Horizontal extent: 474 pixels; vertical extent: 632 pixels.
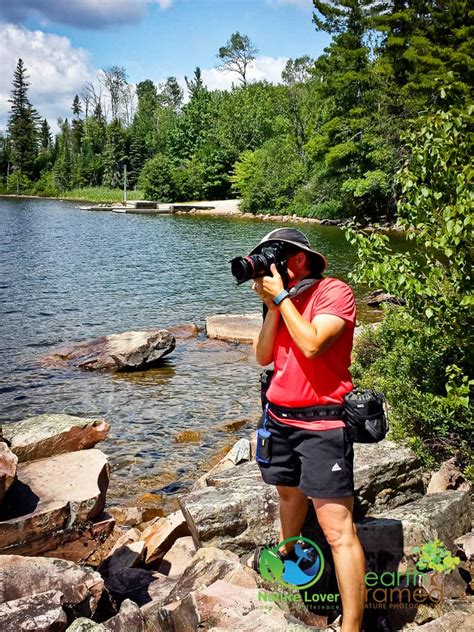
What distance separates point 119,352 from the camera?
12.3 meters

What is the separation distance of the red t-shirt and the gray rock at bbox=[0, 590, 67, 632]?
5.22 feet

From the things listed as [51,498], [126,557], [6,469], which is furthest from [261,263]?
[51,498]

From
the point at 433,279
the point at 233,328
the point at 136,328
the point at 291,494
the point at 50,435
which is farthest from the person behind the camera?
the point at 136,328

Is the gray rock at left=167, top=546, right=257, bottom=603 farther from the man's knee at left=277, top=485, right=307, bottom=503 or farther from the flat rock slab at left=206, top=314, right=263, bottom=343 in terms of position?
the flat rock slab at left=206, top=314, right=263, bottom=343

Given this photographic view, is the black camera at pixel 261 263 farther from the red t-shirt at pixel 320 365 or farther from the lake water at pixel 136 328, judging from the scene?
the lake water at pixel 136 328

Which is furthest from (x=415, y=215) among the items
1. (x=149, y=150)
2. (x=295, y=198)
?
(x=149, y=150)

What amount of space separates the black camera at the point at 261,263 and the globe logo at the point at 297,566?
5.43ft

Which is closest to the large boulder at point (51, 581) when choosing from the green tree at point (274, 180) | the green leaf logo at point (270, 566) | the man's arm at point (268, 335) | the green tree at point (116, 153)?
the green leaf logo at point (270, 566)

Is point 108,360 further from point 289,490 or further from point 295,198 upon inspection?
point 295,198

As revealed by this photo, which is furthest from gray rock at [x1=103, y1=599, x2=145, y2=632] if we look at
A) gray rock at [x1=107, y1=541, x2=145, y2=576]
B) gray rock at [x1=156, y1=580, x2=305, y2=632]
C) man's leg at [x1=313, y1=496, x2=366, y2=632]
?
gray rock at [x1=107, y1=541, x2=145, y2=576]

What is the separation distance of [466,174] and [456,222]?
1.76ft

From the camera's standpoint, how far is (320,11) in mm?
44438

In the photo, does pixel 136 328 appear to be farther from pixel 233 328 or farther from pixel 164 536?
pixel 164 536

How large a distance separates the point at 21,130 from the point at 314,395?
12141cm
